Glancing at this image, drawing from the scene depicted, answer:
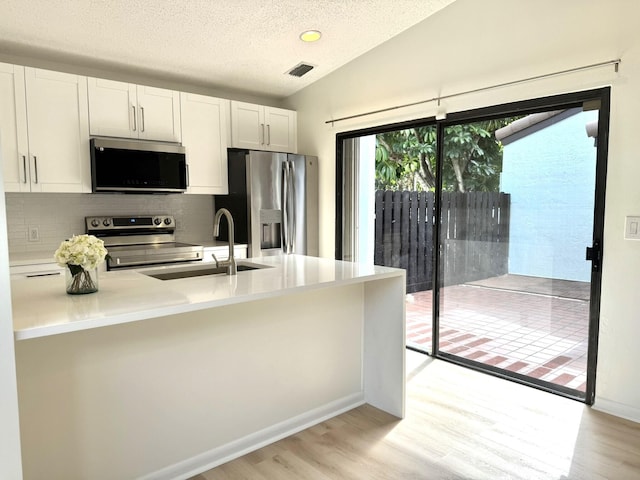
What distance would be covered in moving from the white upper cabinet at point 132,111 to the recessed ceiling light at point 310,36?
1183 mm

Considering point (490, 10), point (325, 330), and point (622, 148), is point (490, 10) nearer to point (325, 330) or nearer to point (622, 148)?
point (622, 148)

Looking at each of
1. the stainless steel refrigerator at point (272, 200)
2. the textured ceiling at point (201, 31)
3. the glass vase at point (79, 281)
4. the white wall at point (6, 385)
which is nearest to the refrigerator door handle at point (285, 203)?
the stainless steel refrigerator at point (272, 200)

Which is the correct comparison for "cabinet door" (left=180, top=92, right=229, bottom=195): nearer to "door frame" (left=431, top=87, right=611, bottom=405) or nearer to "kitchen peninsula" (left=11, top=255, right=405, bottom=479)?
"kitchen peninsula" (left=11, top=255, right=405, bottom=479)

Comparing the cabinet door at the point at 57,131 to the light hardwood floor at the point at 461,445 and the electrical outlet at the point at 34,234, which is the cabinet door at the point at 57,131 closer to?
the electrical outlet at the point at 34,234

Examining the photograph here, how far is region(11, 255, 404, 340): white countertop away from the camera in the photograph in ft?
4.90

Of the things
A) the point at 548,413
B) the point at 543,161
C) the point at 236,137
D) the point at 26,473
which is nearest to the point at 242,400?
the point at 26,473

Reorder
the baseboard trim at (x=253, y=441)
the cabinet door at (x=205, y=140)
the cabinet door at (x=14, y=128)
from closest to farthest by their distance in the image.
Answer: the baseboard trim at (x=253, y=441)
the cabinet door at (x=14, y=128)
the cabinet door at (x=205, y=140)

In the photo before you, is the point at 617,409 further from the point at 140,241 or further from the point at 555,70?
the point at 140,241

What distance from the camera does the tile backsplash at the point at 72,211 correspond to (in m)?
3.46

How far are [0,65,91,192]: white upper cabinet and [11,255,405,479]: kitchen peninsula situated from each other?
130 cm

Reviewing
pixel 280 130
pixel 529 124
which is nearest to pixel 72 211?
pixel 280 130

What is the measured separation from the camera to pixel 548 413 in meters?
2.72

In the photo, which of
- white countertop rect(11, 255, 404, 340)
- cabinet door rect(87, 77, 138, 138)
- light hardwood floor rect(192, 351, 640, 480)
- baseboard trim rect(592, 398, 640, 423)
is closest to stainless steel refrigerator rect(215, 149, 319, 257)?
cabinet door rect(87, 77, 138, 138)

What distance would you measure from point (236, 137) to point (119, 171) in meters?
1.18
